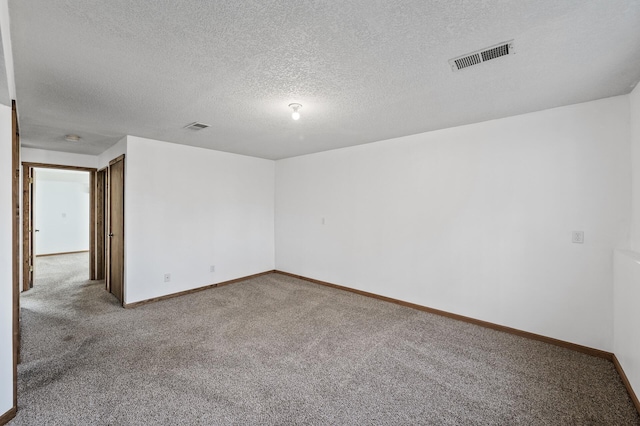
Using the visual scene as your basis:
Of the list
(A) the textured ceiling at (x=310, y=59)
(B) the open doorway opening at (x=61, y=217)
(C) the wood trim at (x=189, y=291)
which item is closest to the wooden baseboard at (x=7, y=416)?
(C) the wood trim at (x=189, y=291)

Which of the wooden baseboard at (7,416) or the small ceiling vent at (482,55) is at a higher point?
the small ceiling vent at (482,55)

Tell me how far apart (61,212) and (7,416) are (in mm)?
8433

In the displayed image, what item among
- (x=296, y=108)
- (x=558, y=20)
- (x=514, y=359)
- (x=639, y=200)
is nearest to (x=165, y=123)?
(x=296, y=108)

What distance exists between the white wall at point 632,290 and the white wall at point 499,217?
113 millimetres

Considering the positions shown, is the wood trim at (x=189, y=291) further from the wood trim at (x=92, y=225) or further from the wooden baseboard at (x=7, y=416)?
the wood trim at (x=92, y=225)

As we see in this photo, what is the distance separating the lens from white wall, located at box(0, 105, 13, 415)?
1.80 m

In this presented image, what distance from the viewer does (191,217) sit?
4.49 meters

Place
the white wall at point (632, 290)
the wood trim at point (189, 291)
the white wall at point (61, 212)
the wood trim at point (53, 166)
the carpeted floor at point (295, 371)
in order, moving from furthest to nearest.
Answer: the white wall at point (61, 212)
the wood trim at point (53, 166)
the wood trim at point (189, 291)
the white wall at point (632, 290)
the carpeted floor at point (295, 371)

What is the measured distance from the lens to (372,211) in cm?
425

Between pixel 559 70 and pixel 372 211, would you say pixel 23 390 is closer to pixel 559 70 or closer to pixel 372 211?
pixel 372 211

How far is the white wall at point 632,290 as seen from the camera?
1.96 metres

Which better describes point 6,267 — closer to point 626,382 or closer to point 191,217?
point 191,217

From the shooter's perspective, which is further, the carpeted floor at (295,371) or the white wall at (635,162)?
the white wall at (635,162)

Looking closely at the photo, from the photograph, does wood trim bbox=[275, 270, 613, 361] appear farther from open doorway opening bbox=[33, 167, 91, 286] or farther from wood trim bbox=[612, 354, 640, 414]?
open doorway opening bbox=[33, 167, 91, 286]
